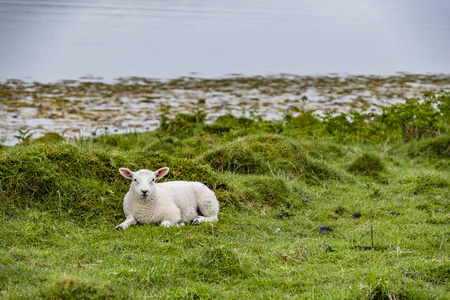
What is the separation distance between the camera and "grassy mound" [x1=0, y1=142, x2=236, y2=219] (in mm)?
8344

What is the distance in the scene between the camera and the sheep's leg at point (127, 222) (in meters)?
7.91

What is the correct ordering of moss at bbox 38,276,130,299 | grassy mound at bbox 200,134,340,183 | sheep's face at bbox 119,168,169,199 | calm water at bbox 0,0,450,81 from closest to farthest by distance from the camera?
moss at bbox 38,276,130,299
sheep's face at bbox 119,168,169,199
grassy mound at bbox 200,134,340,183
calm water at bbox 0,0,450,81

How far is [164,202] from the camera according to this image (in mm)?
8281

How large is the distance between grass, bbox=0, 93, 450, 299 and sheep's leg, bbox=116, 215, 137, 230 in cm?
16

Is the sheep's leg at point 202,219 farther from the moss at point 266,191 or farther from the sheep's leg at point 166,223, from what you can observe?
the moss at point 266,191

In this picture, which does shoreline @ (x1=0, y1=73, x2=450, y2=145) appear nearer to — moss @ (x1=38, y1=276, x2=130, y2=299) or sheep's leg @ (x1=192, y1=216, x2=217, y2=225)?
sheep's leg @ (x1=192, y1=216, x2=217, y2=225)

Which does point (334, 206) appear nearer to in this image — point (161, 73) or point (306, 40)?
point (161, 73)

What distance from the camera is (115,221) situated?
27.2 feet

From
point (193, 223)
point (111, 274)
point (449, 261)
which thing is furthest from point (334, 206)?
point (111, 274)

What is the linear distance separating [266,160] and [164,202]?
3988 millimetres

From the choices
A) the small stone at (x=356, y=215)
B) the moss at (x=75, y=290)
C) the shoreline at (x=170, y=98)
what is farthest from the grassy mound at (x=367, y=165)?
the moss at (x=75, y=290)

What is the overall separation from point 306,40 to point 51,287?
60251 mm

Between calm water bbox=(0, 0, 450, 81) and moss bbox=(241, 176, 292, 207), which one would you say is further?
calm water bbox=(0, 0, 450, 81)

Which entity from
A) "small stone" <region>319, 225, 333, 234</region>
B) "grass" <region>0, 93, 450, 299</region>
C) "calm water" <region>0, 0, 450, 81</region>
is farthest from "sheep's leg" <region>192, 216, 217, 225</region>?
"calm water" <region>0, 0, 450, 81</region>
